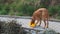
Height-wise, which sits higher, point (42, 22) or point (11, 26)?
point (11, 26)

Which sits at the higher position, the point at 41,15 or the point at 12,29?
the point at 12,29

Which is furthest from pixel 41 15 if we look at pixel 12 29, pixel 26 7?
pixel 26 7

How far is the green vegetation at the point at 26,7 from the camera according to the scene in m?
15.9

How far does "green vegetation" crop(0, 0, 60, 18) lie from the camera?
627 inches

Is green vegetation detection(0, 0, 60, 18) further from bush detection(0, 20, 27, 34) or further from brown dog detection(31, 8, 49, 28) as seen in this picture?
bush detection(0, 20, 27, 34)

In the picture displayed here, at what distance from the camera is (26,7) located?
16.6 meters

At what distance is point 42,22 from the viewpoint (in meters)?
13.6

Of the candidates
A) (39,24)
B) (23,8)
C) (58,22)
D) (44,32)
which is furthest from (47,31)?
(23,8)

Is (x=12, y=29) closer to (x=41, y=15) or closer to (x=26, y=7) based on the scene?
(x=41, y=15)

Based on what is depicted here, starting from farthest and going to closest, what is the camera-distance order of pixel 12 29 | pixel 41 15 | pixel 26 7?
pixel 26 7 → pixel 41 15 → pixel 12 29

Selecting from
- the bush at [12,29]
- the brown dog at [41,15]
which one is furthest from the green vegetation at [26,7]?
the bush at [12,29]

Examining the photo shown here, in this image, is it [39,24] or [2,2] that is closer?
[39,24]

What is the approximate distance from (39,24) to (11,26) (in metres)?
4.16

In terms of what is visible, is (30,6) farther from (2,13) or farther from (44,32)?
(44,32)
